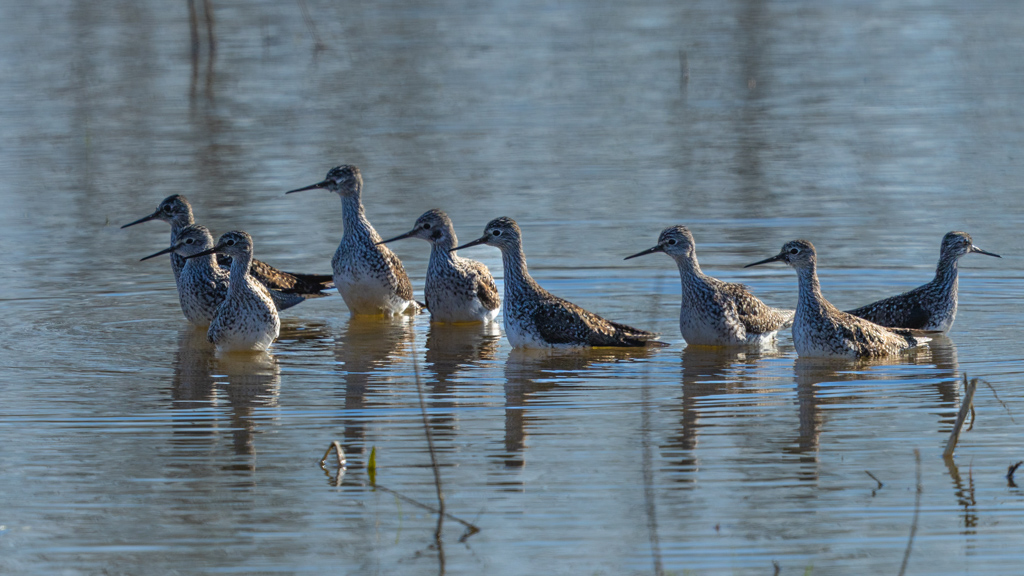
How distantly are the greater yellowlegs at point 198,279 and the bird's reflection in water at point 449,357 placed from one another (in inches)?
70.3

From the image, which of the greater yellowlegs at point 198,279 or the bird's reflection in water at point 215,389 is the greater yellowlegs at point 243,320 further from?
the greater yellowlegs at point 198,279

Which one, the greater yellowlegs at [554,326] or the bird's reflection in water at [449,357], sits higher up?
the greater yellowlegs at [554,326]

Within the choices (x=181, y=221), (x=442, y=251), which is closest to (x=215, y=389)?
(x=442, y=251)

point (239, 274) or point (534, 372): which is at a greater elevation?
point (239, 274)

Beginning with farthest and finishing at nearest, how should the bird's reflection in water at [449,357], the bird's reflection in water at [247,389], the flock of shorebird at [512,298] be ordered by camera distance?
1. the flock of shorebird at [512,298]
2. the bird's reflection in water at [449,357]
3. the bird's reflection in water at [247,389]

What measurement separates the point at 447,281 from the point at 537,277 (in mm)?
1252

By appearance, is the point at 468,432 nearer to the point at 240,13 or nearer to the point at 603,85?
the point at 603,85

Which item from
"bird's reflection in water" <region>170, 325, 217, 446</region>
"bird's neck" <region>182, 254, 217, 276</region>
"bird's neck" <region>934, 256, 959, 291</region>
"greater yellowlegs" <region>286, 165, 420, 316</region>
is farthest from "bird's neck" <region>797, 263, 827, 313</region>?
"bird's neck" <region>182, 254, 217, 276</region>

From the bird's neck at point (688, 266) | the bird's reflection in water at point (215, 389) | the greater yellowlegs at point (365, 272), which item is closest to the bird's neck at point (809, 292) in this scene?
the bird's neck at point (688, 266)

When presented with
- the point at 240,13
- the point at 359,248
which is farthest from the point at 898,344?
the point at 240,13

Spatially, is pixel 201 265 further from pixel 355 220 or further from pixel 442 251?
pixel 442 251

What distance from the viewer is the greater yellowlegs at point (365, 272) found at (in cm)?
1238

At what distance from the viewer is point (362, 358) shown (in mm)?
10797

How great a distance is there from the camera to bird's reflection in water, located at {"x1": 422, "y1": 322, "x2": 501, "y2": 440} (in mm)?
8891
